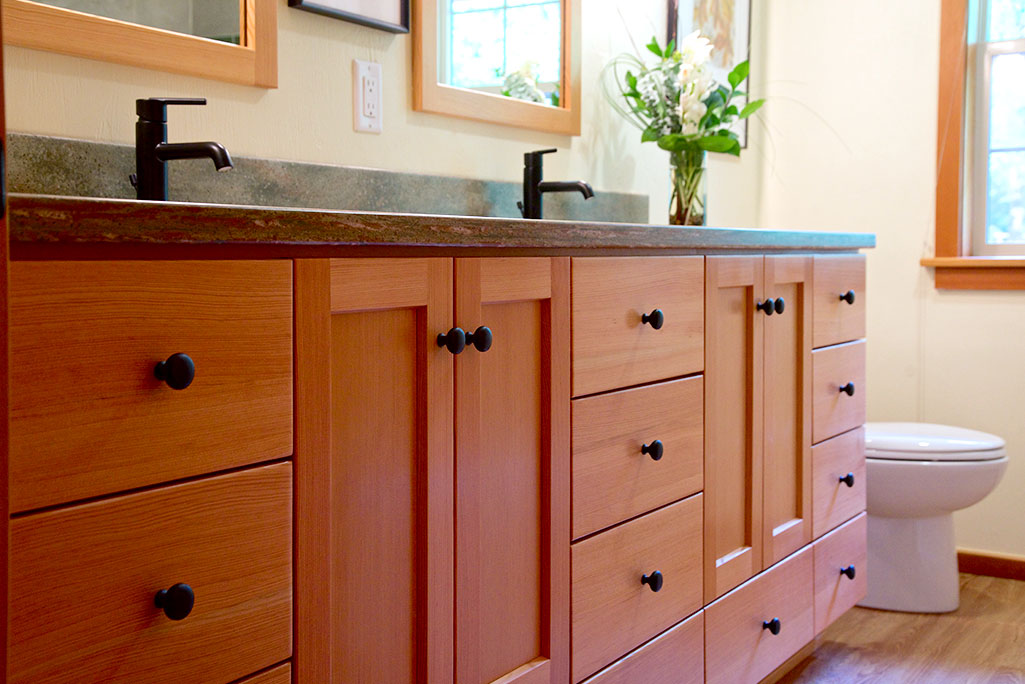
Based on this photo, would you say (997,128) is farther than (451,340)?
Yes

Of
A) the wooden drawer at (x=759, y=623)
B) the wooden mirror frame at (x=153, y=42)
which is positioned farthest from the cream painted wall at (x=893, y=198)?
the wooden mirror frame at (x=153, y=42)

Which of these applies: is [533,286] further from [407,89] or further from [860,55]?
[860,55]

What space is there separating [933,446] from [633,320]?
52.1 inches

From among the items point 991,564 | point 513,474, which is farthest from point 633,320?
point 991,564

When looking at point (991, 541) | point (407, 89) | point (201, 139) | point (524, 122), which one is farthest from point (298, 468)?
point (991, 541)

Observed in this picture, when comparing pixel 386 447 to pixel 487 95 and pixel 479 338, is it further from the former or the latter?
pixel 487 95

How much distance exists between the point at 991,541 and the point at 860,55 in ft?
4.85

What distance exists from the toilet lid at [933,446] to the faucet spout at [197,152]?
6.12 feet

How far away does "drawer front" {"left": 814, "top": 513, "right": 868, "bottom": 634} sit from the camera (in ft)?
6.81

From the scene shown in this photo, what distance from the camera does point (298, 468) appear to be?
3.13ft

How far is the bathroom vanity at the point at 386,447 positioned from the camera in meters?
0.78

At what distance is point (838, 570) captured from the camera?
2156 mm

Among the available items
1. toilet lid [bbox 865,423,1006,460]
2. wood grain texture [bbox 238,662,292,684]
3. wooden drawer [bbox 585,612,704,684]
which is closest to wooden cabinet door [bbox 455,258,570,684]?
wooden drawer [bbox 585,612,704,684]

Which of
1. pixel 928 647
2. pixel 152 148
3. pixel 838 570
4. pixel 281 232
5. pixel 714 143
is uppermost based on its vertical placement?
pixel 714 143
